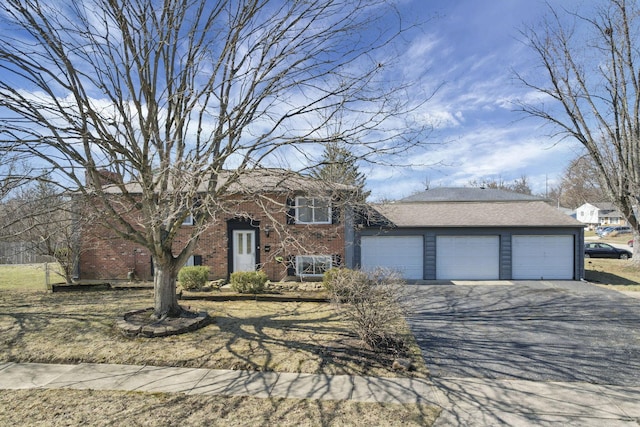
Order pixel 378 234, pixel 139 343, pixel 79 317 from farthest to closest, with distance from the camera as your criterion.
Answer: pixel 378 234 < pixel 79 317 < pixel 139 343

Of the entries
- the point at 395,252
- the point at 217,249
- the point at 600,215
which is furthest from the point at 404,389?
the point at 600,215

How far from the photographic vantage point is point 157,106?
697cm

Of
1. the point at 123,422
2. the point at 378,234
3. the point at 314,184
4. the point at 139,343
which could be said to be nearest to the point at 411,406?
the point at 123,422

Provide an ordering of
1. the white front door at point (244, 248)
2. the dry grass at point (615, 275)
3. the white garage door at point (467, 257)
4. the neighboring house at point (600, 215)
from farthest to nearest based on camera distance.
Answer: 1. the neighboring house at point (600, 215)
2. the white garage door at point (467, 257)
3. the white front door at point (244, 248)
4. the dry grass at point (615, 275)

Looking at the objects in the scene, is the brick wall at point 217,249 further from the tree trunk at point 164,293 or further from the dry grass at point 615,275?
the dry grass at point 615,275

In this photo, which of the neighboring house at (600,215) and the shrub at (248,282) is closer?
the shrub at (248,282)

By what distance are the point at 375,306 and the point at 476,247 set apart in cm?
1105

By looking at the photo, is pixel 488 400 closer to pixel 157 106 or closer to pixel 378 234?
pixel 157 106

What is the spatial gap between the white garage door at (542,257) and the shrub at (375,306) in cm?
1094

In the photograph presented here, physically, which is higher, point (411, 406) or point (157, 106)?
point (157, 106)

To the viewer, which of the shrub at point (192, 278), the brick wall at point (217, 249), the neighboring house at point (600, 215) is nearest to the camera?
the shrub at point (192, 278)

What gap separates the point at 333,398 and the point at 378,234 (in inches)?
445

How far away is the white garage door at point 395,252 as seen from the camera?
15.4m

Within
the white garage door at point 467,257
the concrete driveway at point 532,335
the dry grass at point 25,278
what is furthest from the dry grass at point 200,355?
the white garage door at point 467,257
